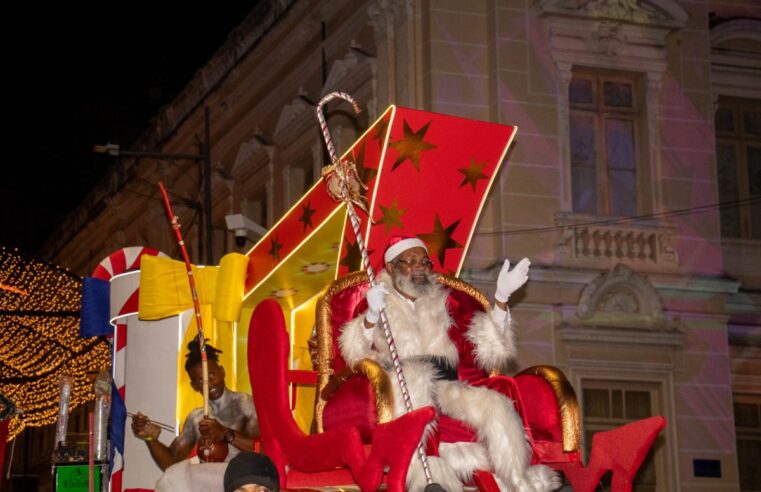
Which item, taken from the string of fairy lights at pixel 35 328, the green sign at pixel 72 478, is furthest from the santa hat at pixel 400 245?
the string of fairy lights at pixel 35 328

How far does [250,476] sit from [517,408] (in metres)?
2.08

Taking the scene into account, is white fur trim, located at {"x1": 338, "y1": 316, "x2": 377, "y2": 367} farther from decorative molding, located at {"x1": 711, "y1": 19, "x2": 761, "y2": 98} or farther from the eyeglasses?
decorative molding, located at {"x1": 711, "y1": 19, "x2": 761, "y2": 98}

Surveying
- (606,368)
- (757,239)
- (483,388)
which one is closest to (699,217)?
(757,239)

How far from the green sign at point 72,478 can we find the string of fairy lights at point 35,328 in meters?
5.27

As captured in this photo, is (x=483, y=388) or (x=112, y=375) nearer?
(x=483, y=388)

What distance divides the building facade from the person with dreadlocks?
19.4ft

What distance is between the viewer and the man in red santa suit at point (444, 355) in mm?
6629

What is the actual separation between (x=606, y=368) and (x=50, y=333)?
6.95 meters

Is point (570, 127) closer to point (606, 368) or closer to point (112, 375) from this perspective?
point (606, 368)

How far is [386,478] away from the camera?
639 centimetres

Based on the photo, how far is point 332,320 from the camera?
7.60m

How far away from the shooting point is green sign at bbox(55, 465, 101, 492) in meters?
8.49

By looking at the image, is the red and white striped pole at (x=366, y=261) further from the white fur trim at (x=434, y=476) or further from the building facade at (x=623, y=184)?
→ the building facade at (x=623, y=184)

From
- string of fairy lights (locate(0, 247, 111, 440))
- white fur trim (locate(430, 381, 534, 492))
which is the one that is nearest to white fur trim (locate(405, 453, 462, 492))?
white fur trim (locate(430, 381, 534, 492))
